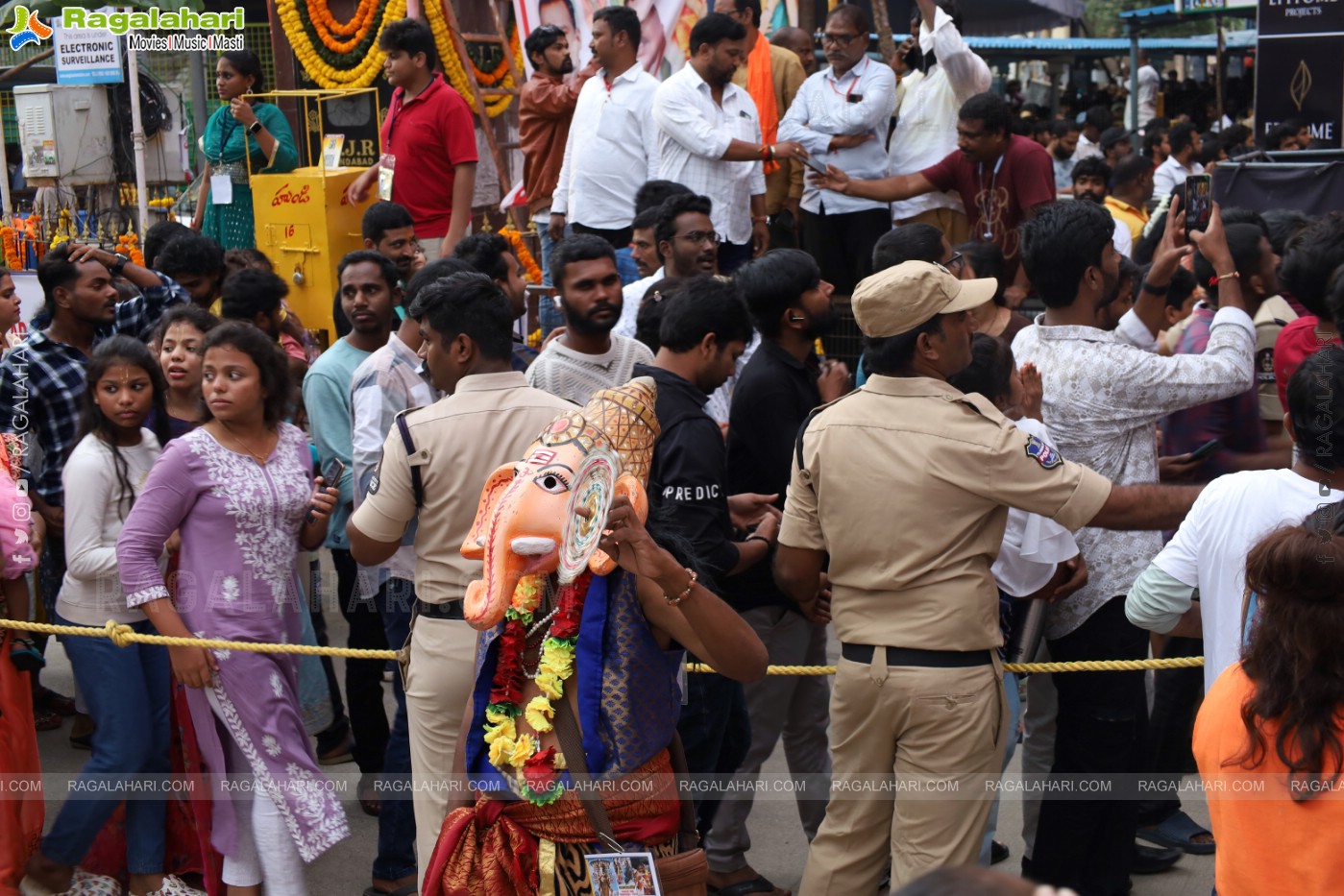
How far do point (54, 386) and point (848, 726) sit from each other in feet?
11.3

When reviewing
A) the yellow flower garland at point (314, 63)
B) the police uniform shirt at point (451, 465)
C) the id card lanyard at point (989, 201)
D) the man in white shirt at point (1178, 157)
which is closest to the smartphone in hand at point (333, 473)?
the police uniform shirt at point (451, 465)

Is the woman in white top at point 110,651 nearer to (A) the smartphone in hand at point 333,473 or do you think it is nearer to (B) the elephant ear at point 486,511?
(A) the smartphone in hand at point 333,473

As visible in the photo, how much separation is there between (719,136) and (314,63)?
5721 mm

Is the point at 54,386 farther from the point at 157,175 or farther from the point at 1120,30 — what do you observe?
the point at 1120,30

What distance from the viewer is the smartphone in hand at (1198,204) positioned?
4.52m

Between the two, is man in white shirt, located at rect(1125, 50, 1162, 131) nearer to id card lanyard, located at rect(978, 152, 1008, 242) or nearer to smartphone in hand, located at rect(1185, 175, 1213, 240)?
id card lanyard, located at rect(978, 152, 1008, 242)

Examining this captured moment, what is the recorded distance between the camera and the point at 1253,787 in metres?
2.49

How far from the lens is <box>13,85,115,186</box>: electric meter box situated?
13.2 metres

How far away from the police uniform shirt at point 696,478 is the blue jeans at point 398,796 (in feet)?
3.55

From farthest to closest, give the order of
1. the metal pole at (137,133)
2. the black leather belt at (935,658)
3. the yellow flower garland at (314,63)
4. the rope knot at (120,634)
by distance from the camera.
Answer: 1. the yellow flower garland at (314,63)
2. the metal pole at (137,133)
3. the rope knot at (120,634)
4. the black leather belt at (935,658)

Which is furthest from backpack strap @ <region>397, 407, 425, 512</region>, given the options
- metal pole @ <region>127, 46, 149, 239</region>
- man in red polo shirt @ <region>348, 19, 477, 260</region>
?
metal pole @ <region>127, 46, 149, 239</region>

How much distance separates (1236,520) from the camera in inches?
123

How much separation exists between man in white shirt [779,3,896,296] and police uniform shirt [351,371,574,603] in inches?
173

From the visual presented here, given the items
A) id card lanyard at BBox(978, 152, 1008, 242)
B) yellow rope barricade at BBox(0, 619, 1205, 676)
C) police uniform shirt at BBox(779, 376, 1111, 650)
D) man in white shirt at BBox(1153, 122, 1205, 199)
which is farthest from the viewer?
man in white shirt at BBox(1153, 122, 1205, 199)
